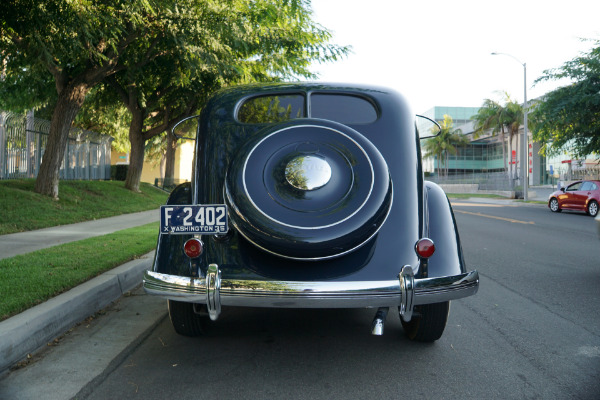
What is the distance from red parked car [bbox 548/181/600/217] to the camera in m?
18.6

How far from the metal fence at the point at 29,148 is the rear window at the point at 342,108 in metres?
15.6

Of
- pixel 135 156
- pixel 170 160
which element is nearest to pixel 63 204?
pixel 135 156

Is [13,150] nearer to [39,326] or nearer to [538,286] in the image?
[39,326]

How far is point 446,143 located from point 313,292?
68.4m

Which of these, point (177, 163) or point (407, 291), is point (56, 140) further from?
point (177, 163)

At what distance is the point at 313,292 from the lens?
3176mm

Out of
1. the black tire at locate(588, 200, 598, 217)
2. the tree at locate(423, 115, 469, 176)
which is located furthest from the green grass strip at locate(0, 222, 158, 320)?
the tree at locate(423, 115, 469, 176)

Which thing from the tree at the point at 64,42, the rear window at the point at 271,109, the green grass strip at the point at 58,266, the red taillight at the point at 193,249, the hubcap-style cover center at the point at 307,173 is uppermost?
the tree at the point at 64,42

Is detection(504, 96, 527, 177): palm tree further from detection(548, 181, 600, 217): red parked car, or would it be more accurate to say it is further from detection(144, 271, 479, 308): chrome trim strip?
detection(144, 271, 479, 308): chrome trim strip

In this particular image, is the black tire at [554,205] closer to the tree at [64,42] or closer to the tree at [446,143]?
the tree at [64,42]

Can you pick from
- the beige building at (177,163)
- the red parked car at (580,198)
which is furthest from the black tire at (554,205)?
the beige building at (177,163)

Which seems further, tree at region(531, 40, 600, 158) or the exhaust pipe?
tree at region(531, 40, 600, 158)

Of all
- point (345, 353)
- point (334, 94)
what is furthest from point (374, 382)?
point (334, 94)

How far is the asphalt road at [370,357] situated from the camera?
3107mm
